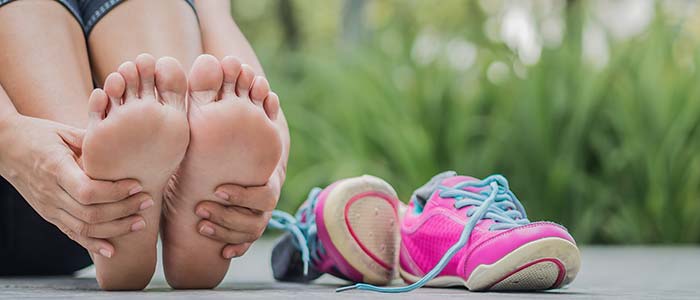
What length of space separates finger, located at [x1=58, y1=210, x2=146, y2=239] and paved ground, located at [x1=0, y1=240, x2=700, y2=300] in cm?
7

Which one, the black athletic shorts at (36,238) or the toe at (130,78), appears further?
the black athletic shorts at (36,238)

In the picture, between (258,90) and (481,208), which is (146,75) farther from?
(481,208)

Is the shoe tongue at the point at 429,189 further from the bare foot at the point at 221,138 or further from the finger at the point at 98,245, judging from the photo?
the finger at the point at 98,245

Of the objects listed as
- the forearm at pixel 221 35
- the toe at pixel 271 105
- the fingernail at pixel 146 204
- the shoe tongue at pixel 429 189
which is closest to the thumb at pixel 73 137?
the fingernail at pixel 146 204

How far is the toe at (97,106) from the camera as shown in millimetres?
885

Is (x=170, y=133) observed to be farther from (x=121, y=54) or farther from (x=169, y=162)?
(x=121, y=54)

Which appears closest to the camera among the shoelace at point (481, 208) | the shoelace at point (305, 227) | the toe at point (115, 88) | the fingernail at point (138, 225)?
the toe at point (115, 88)

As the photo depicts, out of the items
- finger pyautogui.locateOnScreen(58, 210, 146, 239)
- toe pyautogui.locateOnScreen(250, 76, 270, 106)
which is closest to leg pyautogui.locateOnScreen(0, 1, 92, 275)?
finger pyautogui.locateOnScreen(58, 210, 146, 239)

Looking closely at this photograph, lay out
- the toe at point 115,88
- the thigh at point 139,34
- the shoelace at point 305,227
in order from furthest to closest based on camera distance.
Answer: the shoelace at point 305,227
the thigh at point 139,34
the toe at point 115,88

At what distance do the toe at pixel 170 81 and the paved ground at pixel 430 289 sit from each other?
0.21m

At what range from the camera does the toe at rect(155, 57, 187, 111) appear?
89cm

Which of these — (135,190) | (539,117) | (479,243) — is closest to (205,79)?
(135,190)

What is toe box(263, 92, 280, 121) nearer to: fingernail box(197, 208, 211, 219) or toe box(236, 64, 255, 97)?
toe box(236, 64, 255, 97)

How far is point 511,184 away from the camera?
10.7 feet
